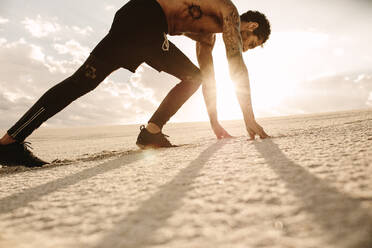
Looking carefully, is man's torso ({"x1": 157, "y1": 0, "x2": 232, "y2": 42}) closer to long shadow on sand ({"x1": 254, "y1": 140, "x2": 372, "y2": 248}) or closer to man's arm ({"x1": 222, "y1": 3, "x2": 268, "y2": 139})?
man's arm ({"x1": 222, "y1": 3, "x2": 268, "y2": 139})

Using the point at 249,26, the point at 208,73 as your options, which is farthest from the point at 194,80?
the point at 249,26

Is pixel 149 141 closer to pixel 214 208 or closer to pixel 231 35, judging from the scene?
pixel 231 35

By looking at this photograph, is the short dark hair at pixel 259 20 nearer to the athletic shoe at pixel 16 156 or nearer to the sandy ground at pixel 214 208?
the sandy ground at pixel 214 208

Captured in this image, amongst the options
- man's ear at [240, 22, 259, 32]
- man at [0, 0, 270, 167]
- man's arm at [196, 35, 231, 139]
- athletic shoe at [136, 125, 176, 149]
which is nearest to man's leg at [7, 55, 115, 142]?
man at [0, 0, 270, 167]

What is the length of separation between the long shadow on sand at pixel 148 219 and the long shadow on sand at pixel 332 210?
0.88 feet

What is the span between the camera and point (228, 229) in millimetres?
499

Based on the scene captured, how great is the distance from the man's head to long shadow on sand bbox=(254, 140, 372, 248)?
181cm

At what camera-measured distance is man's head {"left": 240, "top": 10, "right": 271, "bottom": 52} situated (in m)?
2.32

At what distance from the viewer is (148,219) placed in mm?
583

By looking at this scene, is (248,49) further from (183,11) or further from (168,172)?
(168,172)

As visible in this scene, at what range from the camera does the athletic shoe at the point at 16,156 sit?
5.67 feet

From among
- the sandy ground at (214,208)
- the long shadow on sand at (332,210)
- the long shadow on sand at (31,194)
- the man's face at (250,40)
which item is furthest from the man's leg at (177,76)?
the long shadow on sand at (332,210)

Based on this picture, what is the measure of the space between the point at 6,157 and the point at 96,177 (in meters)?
1.00

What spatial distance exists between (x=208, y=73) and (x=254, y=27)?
57 cm
